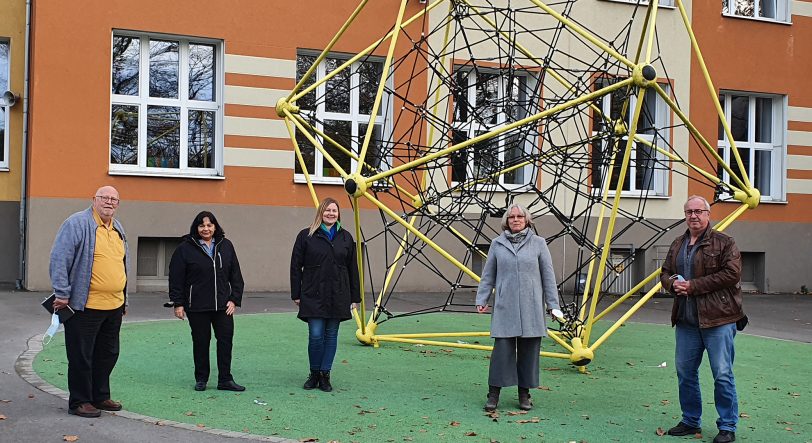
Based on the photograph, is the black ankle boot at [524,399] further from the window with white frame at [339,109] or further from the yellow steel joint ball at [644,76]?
the window with white frame at [339,109]

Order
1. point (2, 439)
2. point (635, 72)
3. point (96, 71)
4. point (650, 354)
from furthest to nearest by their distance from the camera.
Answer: point (96, 71) < point (650, 354) < point (635, 72) < point (2, 439)

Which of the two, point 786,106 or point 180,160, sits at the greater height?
point 786,106

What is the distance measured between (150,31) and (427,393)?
422 inches

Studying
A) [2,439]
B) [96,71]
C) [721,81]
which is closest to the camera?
[2,439]

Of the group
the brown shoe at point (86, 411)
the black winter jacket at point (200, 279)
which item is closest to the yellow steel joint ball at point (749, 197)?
the black winter jacket at point (200, 279)

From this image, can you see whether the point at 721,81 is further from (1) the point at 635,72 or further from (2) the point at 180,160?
(1) the point at 635,72

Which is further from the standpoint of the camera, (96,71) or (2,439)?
(96,71)

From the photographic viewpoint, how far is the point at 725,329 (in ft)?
24.1

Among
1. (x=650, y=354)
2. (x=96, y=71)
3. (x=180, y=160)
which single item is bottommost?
(x=650, y=354)

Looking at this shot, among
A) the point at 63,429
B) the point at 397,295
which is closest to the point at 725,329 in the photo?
the point at 63,429

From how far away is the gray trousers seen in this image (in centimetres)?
831

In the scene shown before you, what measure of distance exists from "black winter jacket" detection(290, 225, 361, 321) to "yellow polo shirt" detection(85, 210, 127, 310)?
1.75 metres

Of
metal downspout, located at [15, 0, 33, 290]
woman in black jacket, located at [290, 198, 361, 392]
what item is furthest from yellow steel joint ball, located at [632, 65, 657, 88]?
metal downspout, located at [15, 0, 33, 290]

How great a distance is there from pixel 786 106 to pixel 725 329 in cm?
1654
